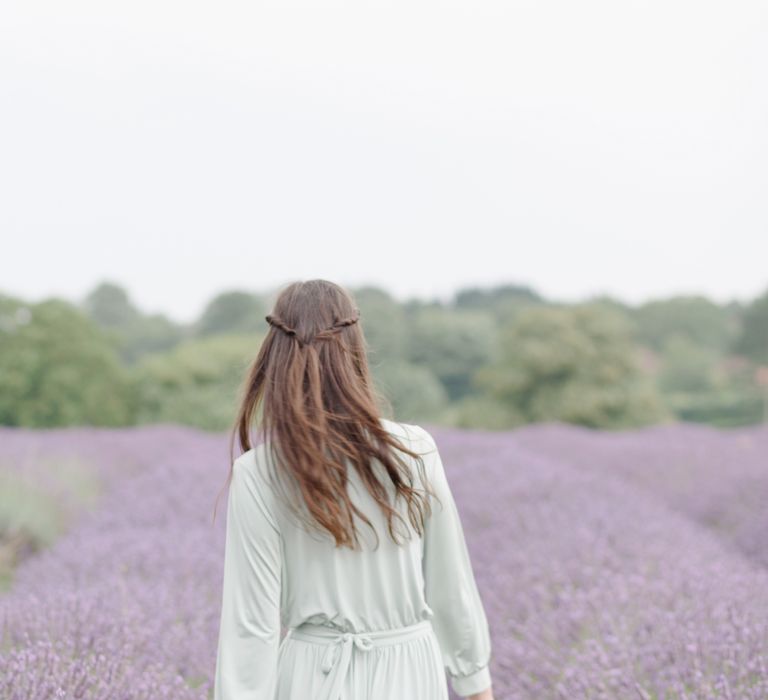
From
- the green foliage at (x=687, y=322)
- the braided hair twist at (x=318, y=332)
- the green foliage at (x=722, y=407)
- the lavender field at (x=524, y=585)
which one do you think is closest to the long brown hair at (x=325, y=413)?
the braided hair twist at (x=318, y=332)

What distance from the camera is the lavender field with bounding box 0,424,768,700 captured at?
233cm

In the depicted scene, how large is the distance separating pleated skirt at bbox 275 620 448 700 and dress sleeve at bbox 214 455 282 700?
0.11 metres

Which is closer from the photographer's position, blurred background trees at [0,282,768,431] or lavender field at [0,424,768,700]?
lavender field at [0,424,768,700]

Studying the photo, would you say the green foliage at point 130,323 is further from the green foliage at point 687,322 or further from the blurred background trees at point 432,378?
the green foliage at point 687,322

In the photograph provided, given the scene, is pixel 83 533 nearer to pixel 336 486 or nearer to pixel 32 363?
pixel 336 486

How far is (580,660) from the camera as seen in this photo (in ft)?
8.41

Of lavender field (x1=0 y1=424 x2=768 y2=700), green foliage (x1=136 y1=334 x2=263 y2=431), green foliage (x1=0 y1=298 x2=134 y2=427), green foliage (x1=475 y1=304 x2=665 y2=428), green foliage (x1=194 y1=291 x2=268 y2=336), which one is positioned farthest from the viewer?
green foliage (x1=194 y1=291 x2=268 y2=336)

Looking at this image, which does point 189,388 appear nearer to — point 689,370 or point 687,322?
point 689,370

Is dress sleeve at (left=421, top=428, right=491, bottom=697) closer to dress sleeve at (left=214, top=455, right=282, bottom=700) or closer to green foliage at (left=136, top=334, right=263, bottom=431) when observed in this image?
dress sleeve at (left=214, top=455, right=282, bottom=700)

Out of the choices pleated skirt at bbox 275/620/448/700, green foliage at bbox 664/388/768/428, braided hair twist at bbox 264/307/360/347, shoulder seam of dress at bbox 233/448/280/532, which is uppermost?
braided hair twist at bbox 264/307/360/347

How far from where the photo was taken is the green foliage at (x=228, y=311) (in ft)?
120

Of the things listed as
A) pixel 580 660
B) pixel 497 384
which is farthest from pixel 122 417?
pixel 580 660

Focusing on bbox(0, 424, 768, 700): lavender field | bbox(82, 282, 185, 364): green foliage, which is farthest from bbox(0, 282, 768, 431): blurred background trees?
bbox(82, 282, 185, 364): green foliage

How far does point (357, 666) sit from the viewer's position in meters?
1.68
